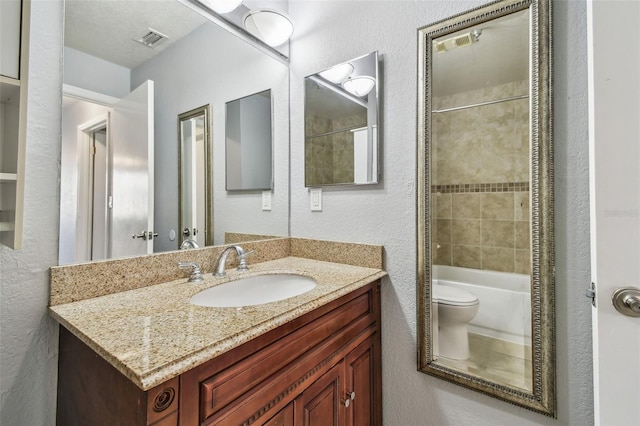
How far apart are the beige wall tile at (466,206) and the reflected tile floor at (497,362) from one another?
530 mm

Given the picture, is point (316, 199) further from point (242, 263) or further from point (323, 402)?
point (323, 402)

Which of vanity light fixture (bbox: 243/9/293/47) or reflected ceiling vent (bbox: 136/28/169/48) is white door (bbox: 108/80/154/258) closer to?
reflected ceiling vent (bbox: 136/28/169/48)

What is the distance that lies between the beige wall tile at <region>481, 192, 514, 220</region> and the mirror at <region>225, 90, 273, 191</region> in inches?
44.4

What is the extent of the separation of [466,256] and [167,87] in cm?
152

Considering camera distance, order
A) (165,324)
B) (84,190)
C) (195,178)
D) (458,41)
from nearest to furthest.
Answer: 1. (165,324)
2. (84,190)
3. (458,41)
4. (195,178)

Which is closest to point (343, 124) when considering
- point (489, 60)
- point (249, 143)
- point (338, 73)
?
point (338, 73)

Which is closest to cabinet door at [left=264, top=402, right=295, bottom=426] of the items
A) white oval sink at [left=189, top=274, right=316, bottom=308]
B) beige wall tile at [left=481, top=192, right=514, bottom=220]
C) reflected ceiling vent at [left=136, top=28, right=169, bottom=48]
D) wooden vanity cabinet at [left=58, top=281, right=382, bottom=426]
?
wooden vanity cabinet at [left=58, top=281, right=382, bottom=426]

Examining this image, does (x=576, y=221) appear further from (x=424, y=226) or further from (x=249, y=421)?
(x=249, y=421)

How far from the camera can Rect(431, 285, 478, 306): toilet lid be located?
1193mm

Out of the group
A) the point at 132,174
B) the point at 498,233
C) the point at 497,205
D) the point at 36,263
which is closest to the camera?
the point at 36,263

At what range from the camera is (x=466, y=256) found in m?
1.40

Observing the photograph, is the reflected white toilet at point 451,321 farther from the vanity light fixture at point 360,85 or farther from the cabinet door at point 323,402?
the vanity light fixture at point 360,85

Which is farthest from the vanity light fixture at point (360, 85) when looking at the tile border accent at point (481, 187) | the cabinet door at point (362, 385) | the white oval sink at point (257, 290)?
the cabinet door at point (362, 385)

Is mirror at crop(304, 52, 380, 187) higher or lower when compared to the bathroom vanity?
higher
